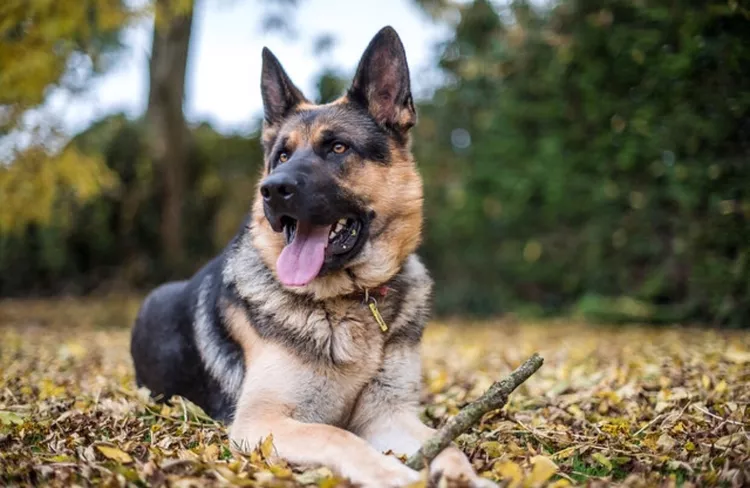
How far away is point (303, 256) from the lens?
363cm

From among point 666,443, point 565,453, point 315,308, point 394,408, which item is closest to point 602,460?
point 565,453

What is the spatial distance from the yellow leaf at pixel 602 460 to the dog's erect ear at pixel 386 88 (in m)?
2.07

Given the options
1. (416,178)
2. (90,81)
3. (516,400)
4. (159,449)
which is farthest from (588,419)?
(90,81)

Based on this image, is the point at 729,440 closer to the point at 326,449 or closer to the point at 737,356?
the point at 326,449

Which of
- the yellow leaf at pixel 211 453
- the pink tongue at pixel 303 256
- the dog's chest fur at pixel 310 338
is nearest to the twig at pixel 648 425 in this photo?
the dog's chest fur at pixel 310 338

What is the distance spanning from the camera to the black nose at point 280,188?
3430mm

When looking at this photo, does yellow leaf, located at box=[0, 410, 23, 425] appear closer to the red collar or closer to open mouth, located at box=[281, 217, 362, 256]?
open mouth, located at box=[281, 217, 362, 256]

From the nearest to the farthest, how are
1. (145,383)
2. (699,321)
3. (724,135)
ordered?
(145,383) < (724,135) < (699,321)

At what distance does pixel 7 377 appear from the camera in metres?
5.20

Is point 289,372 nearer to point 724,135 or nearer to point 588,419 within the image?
point 588,419

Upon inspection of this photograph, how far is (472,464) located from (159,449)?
56.7 inches

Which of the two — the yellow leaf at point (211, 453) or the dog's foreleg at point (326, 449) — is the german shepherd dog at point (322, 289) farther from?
the yellow leaf at point (211, 453)

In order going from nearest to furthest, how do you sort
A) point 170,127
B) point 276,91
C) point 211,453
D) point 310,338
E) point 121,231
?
point 211,453 < point 310,338 < point 276,91 < point 170,127 < point 121,231

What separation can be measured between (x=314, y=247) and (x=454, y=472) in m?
1.39
